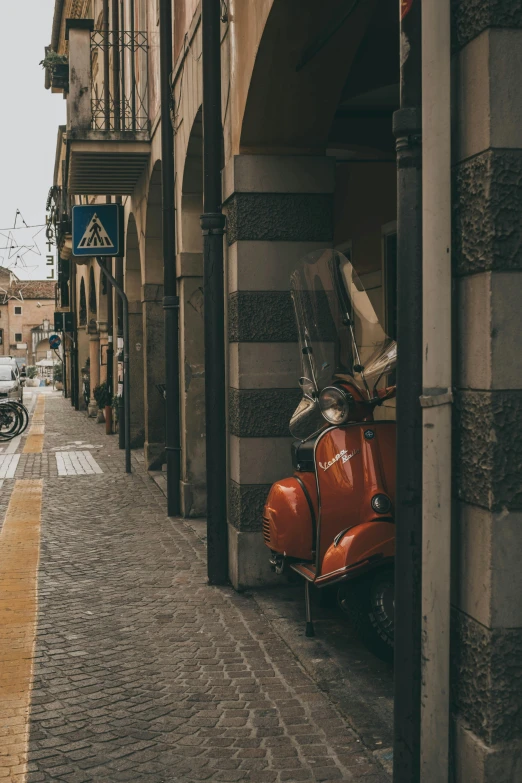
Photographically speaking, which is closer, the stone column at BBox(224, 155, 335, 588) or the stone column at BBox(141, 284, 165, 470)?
the stone column at BBox(224, 155, 335, 588)

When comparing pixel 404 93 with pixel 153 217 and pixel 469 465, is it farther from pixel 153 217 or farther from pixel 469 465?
pixel 153 217

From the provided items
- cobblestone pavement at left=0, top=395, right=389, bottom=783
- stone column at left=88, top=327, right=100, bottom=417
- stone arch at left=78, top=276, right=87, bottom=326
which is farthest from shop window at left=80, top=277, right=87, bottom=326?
cobblestone pavement at left=0, top=395, right=389, bottom=783

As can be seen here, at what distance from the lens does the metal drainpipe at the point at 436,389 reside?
3.22 metres

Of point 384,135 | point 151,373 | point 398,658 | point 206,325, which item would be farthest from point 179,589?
point 151,373

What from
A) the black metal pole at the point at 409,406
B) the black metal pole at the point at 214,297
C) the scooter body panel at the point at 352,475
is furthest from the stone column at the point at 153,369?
the black metal pole at the point at 409,406

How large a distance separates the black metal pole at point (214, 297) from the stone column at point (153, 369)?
6734 millimetres

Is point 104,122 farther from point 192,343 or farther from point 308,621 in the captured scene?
point 308,621

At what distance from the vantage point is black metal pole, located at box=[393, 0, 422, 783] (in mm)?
3318

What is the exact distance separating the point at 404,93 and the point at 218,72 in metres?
3.78

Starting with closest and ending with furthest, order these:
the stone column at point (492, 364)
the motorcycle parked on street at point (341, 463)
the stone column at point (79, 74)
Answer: the stone column at point (492, 364)
the motorcycle parked on street at point (341, 463)
the stone column at point (79, 74)

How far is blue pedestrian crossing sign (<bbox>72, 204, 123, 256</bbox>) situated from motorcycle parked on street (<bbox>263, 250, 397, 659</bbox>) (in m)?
7.32

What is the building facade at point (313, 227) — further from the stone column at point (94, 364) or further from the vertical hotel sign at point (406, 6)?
the stone column at point (94, 364)

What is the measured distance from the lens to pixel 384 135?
9141mm

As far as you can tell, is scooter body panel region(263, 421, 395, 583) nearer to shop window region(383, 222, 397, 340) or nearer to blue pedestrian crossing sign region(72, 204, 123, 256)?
shop window region(383, 222, 397, 340)
